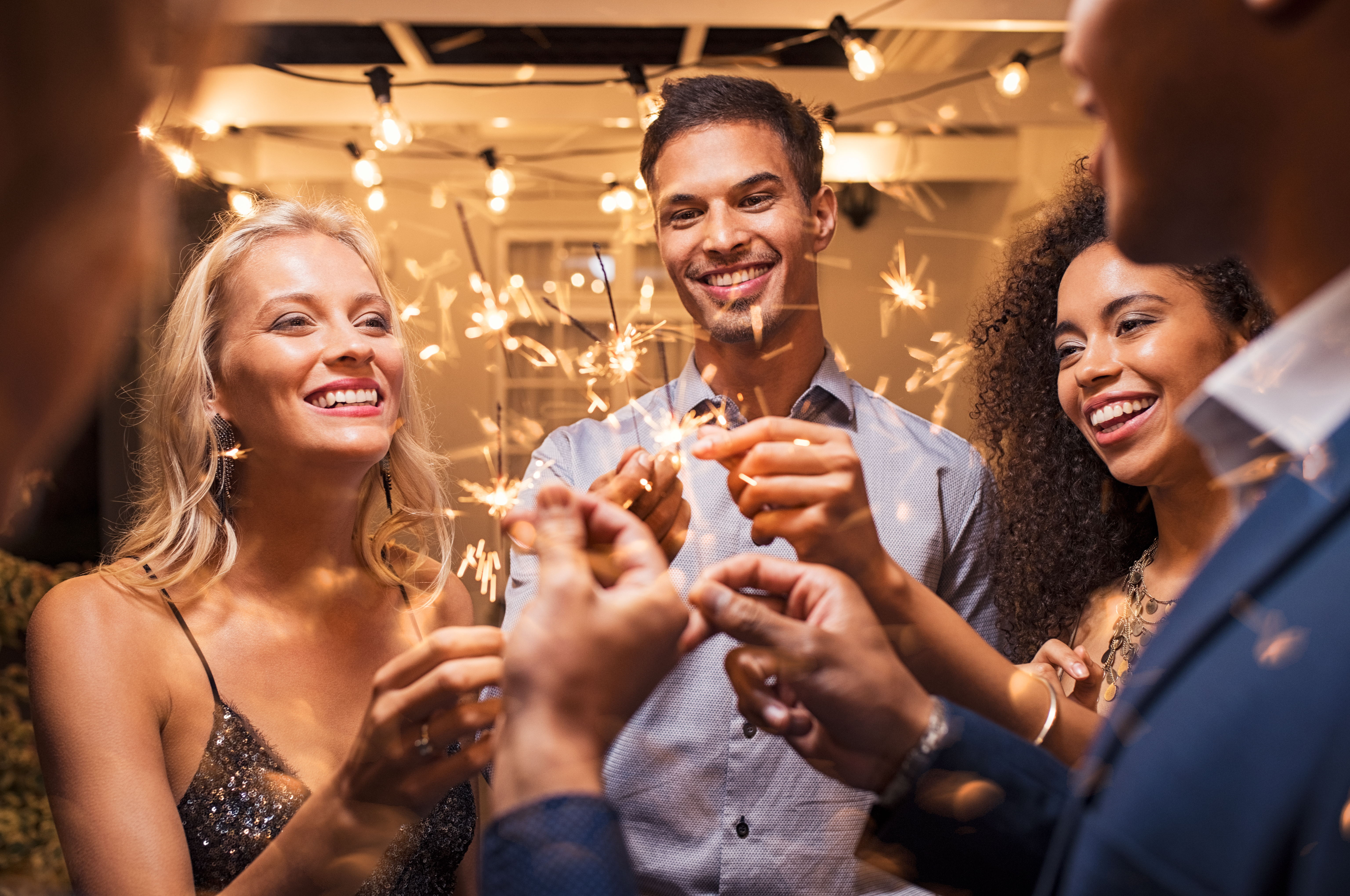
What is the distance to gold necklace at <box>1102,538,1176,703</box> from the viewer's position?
920mm

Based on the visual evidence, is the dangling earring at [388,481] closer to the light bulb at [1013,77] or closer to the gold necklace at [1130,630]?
the gold necklace at [1130,630]

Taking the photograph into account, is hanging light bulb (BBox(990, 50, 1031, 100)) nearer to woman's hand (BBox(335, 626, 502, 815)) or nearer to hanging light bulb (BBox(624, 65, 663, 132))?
hanging light bulb (BBox(624, 65, 663, 132))

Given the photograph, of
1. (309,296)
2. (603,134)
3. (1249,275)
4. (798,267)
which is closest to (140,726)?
(309,296)

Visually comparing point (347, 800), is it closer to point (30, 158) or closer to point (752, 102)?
point (30, 158)

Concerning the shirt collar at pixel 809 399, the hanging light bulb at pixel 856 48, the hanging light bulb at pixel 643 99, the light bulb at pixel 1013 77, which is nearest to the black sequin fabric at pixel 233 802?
the shirt collar at pixel 809 399

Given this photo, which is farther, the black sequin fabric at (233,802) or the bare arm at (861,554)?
the black sequin fabric at (233,802)

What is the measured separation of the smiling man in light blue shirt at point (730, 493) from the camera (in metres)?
0.91

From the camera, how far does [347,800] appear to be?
69cm

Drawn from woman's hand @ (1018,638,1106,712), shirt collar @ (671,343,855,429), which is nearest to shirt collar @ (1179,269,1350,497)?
woman's hand @ (1018,638,1106,712)

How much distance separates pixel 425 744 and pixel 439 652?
0.30 feet

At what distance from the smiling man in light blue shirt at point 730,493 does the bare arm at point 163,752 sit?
22cm

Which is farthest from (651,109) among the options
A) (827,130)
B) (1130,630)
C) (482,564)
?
(1130,630)

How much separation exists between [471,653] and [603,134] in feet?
5.34

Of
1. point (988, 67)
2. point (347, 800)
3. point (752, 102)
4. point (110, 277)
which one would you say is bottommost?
point (347, 800)
